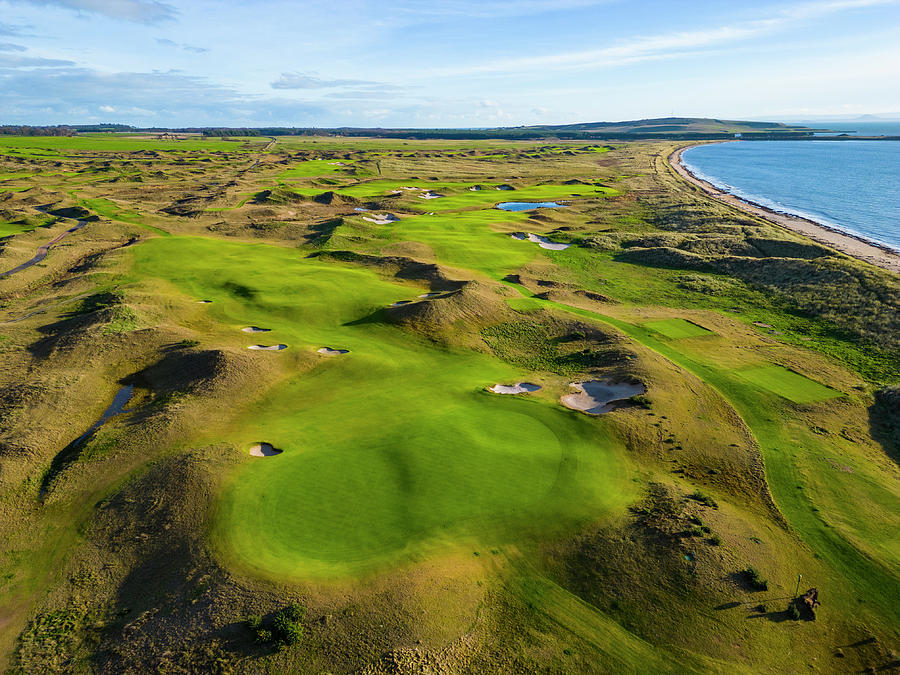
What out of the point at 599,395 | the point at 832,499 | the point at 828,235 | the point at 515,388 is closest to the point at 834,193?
the point at 828,235

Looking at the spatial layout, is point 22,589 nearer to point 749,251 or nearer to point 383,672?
point 383,672

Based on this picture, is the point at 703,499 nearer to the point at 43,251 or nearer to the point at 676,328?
the point at 676,328

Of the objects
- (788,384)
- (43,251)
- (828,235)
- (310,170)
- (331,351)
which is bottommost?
(788,384)

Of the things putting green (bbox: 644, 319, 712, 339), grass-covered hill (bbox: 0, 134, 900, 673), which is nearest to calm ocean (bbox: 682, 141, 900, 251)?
grass-covered hill (bbox: 0, 134, 900, 673)

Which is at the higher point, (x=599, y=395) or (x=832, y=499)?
(x=599, y=395)

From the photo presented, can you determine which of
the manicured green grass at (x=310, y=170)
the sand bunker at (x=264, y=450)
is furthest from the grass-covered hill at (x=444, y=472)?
the manicured green grass at (x=310, y=170)

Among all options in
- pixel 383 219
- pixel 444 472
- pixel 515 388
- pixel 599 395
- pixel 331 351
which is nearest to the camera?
pixel 444 472

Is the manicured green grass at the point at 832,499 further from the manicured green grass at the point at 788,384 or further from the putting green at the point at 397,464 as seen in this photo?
the putting green at the point at 397,464

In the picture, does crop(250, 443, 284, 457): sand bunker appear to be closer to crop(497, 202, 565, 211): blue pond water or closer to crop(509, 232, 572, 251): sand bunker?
crop(509, 232, 572, 251): sand bunker
